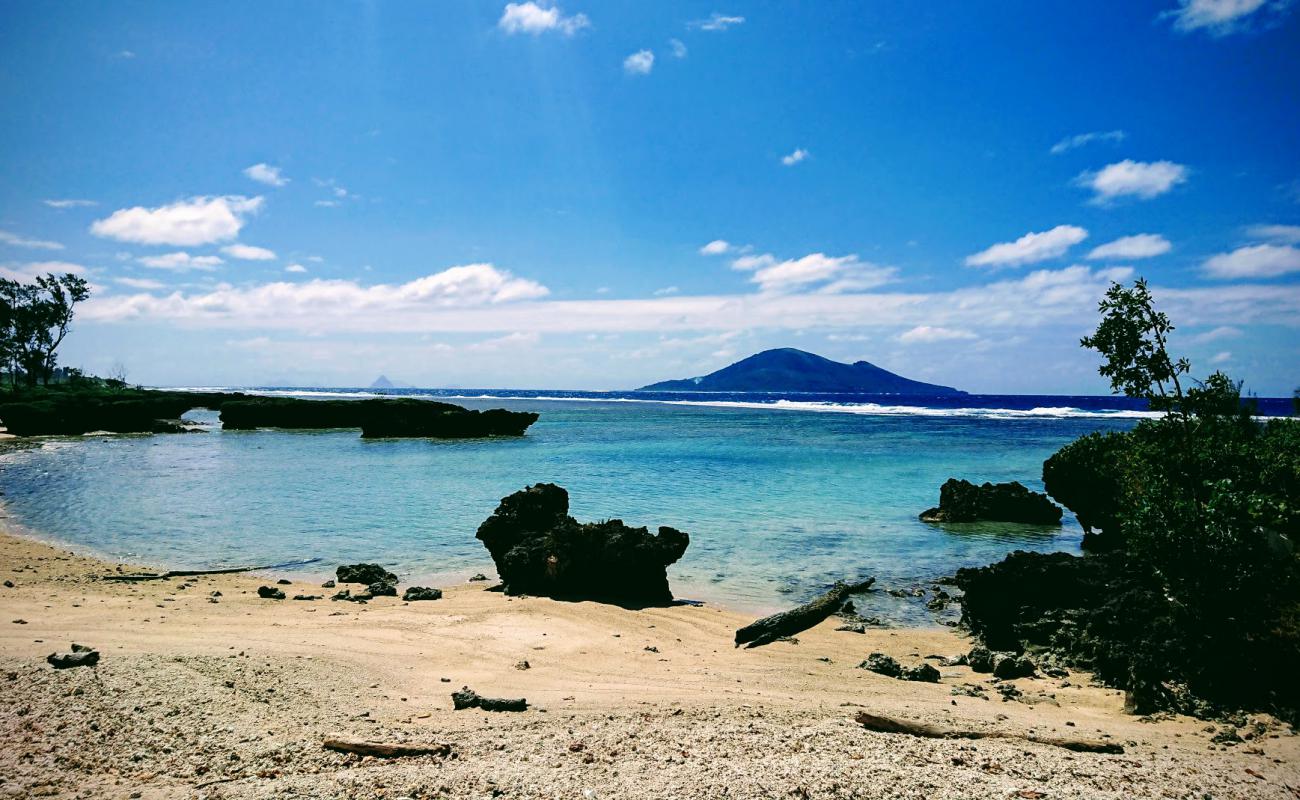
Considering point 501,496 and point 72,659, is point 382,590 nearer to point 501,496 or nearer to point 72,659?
point 72,659

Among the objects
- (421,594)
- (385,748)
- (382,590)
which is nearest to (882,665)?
(385,748)

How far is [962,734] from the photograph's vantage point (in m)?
6.41

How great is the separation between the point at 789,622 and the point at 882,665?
219cm

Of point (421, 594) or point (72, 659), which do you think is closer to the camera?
point (72, 659)

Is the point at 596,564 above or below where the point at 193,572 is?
above

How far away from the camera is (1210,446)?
9.68 metres

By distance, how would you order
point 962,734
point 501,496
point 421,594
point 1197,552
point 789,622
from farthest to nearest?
point 501,496 → point 421,594 → point 789,622 → point 1197,552 → point 962,734

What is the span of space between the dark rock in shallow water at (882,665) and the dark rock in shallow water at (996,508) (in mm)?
14128

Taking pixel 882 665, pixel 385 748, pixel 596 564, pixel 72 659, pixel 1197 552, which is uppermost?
pixel 1197 552

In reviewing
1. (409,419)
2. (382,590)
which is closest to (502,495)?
(382,590)

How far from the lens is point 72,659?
286 inches

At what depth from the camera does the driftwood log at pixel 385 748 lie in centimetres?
571

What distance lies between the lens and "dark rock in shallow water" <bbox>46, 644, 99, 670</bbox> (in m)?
7.22

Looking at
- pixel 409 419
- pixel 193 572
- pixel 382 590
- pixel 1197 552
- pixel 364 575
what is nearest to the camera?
pixel 1197 552
